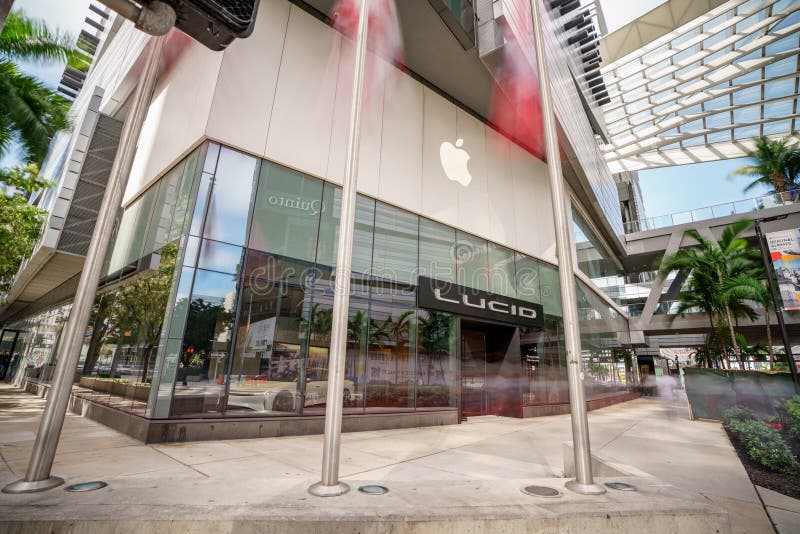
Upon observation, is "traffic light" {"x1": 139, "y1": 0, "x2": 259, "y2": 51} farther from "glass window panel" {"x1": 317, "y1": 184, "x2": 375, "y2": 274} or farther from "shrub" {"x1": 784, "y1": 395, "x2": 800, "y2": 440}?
"shrub" {"x1": 784, "y1": 395, "x2": 800, "y2": 440}

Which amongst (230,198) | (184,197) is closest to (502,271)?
(230,198)

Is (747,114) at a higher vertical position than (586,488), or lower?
higher

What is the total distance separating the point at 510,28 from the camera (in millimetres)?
11164

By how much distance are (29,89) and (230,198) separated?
10.8m

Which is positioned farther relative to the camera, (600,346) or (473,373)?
(600,346)

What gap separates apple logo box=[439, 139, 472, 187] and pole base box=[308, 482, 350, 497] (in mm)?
11715

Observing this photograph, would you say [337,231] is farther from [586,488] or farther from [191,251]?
[586,488]

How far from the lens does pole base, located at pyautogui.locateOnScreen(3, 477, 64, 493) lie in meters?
3.32

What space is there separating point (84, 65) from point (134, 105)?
45.0 ft

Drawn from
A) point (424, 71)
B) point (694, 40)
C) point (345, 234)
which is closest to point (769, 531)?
point (345, 234)

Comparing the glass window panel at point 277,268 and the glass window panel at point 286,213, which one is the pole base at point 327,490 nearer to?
the glass window panel at point 277,268

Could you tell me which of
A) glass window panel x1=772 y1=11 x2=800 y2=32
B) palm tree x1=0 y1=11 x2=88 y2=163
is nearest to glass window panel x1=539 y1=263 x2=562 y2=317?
palm tree x1=0 y1=11 x2=88 y2=163

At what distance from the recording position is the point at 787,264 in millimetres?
19281

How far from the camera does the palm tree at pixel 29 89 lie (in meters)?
12.5
